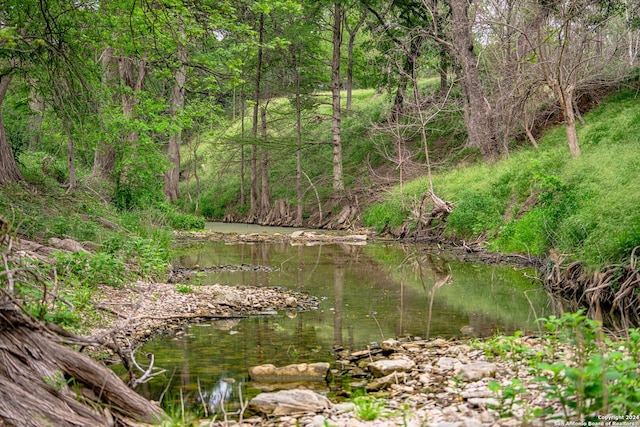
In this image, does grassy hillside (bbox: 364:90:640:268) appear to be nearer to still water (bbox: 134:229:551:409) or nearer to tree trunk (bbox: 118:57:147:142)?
still water (bbox: 134:229:551:409)

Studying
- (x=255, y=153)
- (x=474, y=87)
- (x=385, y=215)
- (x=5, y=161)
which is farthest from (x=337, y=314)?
(x=255, y=153)

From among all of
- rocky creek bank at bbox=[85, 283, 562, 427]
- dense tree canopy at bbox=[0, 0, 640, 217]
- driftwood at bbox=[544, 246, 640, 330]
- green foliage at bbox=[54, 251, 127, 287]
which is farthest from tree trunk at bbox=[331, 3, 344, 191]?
rocky creek bank at bbox=[85, 283, 562, 427]

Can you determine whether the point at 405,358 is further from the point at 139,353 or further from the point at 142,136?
the point at 142,136

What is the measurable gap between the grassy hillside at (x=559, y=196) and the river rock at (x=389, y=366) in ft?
14.2

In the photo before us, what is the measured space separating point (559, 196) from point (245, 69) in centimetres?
2028

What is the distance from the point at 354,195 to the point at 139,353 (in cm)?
2045

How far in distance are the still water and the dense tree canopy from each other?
13.9 ft

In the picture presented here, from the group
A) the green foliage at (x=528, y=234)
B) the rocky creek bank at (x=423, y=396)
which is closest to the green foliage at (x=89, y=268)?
the rocky creek bank at (x=423, y=396)

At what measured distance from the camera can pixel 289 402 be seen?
5133 mm

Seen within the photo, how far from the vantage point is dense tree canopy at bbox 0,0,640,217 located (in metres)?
11.0

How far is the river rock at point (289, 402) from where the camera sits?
5055mm

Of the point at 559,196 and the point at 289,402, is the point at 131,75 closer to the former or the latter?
the point at 559,196

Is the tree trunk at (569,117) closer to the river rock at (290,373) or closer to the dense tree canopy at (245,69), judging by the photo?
the dense tree canopy at (245,69)

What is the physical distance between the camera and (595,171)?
1407 cm
